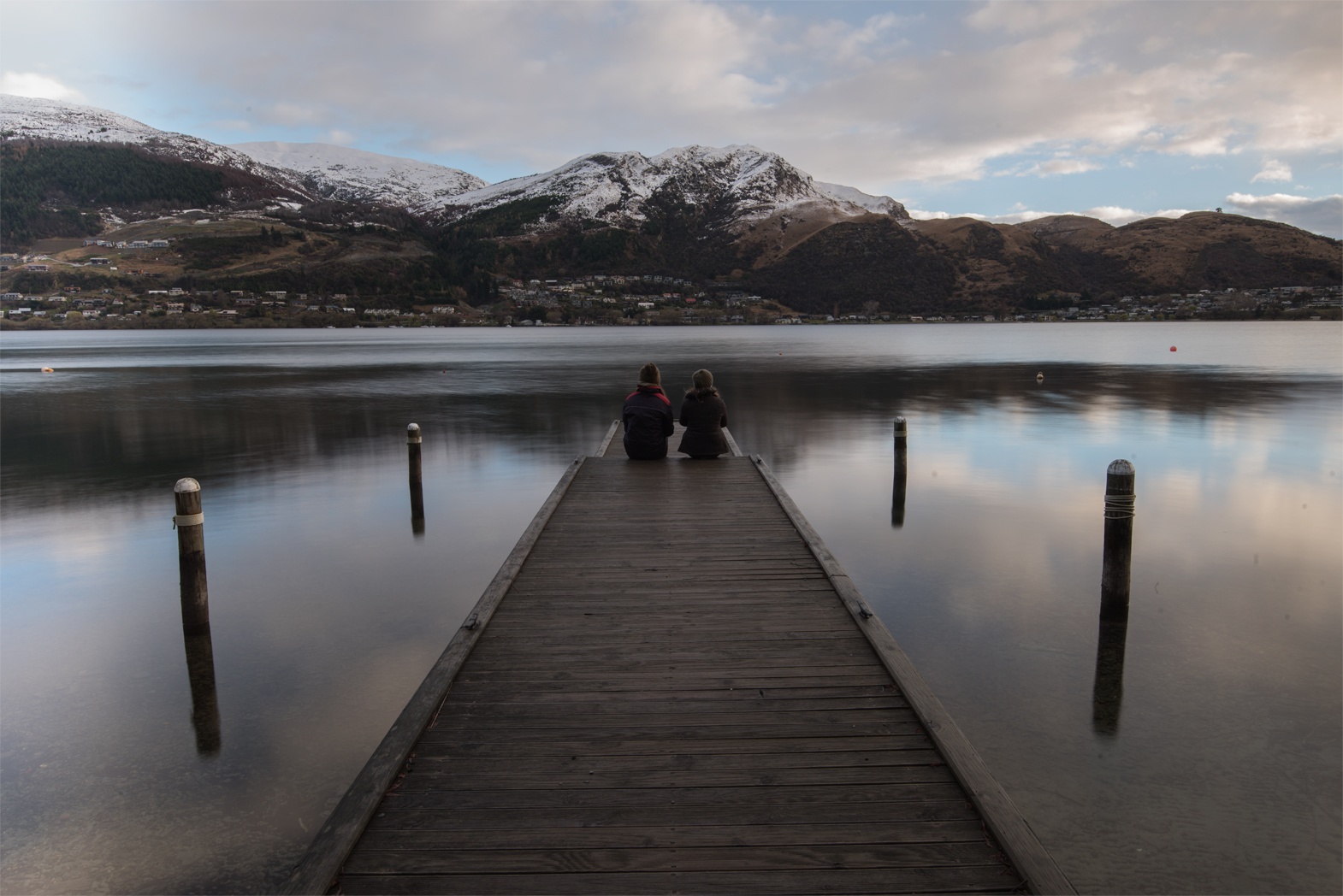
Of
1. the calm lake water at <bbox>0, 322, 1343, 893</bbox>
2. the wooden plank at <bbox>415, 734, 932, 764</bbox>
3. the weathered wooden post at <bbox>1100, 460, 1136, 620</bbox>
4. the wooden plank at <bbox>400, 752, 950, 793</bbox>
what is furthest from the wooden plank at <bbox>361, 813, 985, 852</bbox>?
the weathered wooden post at <bbox>1100, 460, 1136, 620</bbox>

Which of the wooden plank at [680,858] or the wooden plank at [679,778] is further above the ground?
the wooden plank at [679,778]

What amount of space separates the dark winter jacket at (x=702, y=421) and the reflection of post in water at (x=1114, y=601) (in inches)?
250

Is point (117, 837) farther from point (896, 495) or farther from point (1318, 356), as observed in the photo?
point (1318, 356)

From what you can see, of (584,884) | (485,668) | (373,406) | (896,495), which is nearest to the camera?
(584,884)

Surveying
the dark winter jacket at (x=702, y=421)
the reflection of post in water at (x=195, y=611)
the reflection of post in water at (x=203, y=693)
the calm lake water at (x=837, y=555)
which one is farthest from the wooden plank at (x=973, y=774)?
the dark winter jacket at (x=702, y=421)

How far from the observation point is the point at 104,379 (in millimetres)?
47969

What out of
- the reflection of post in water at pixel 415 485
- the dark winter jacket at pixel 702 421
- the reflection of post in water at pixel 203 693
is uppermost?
the dark winter jacket at pixel 702 421

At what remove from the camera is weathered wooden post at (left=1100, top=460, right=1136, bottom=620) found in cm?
796

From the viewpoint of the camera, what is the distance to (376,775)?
13.6 ft

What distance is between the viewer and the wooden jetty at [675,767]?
3.56m

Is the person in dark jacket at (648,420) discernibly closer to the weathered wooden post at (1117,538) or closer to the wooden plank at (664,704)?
the weathered wooden post at (1117,538)

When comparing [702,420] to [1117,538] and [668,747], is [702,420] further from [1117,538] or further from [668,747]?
[668,747]

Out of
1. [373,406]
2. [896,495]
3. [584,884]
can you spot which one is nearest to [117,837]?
[584,884]

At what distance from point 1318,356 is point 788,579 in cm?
7575
